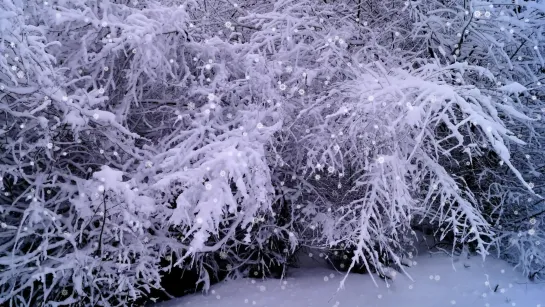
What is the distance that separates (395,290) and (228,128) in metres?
2.98

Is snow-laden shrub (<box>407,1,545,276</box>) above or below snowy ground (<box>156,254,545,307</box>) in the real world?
above

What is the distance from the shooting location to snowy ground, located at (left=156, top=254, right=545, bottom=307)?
197 inches

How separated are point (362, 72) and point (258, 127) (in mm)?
1452

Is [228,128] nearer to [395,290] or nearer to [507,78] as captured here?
[395,290]

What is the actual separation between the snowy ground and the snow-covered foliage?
329 millimetres

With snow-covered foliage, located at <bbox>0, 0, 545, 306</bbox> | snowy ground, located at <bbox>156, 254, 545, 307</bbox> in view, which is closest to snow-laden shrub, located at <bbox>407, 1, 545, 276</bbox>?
snow-covered foliage, located at <bbox>0, 0, 545, 306</bbox>

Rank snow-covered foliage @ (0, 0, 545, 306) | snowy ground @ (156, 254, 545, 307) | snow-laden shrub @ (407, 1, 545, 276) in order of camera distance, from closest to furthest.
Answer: snow-covered foliage @ (0, 0, 545, 306)
snow-laden shrub @ (407, 1, 545, 276)
snowy ground @ (156, 254, 545, 307)

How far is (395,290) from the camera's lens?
5.26 m

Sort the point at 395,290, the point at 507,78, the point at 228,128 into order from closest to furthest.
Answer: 1. the point at 228,128
2. the point at 395,290
3. the point at 507,78

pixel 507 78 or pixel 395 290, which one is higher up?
pixel 507 78

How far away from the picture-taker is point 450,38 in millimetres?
5125

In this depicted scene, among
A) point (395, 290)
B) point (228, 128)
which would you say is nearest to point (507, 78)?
point (395, 290)

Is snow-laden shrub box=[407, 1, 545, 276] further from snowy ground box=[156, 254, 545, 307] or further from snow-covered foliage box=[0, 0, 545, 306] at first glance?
snowy ground box=[156, 254, 545, 307]

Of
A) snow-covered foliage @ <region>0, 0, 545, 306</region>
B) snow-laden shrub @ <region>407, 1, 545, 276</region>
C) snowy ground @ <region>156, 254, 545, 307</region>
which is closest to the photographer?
snow-covered foliage @ <region>0, 0, 545, 306</region>
